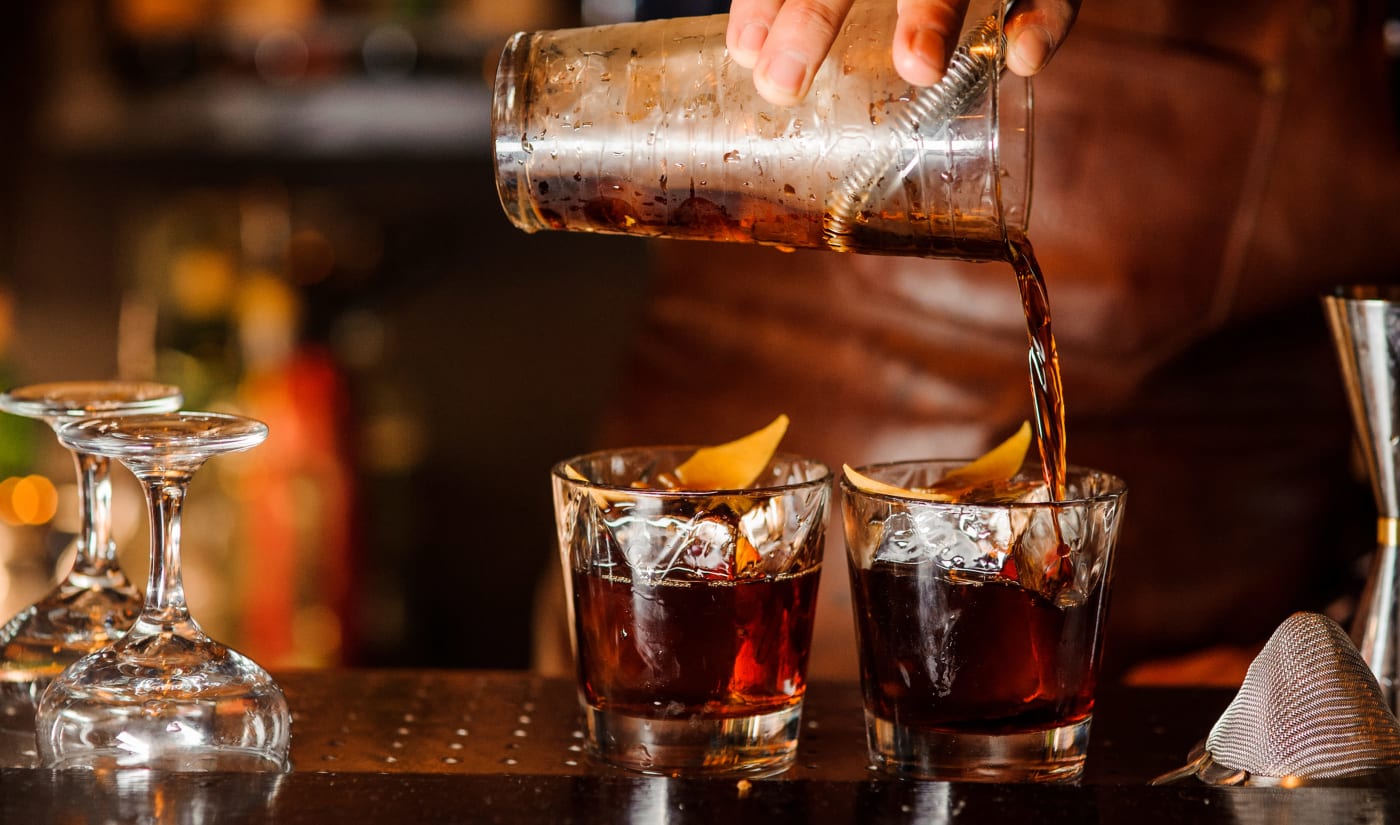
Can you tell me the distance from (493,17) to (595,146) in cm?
168

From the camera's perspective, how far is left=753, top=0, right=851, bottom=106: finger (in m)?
0.74

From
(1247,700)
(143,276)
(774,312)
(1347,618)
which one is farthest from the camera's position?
(143,276)

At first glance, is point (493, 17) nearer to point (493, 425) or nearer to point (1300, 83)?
point (493, 425)

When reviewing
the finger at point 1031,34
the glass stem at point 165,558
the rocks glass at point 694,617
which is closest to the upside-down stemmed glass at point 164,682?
the glass stem at point 165,558

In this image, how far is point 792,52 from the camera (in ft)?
2.43

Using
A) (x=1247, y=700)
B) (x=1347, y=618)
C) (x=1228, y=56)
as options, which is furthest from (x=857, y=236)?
(x=1228, y=56)

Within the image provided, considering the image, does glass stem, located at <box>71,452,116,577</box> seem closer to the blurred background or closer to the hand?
the hand

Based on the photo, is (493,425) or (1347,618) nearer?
(1347,618)

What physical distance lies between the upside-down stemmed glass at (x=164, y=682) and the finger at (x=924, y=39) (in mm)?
340

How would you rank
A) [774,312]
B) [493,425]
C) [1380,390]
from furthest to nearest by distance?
[493,425] < [774,312] < [1380,390]

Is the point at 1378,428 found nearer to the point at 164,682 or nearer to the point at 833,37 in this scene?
the point at 833,37

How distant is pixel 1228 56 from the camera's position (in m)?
1.49

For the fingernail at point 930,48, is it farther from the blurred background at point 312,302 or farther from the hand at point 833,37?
the blurred background at point 312,302

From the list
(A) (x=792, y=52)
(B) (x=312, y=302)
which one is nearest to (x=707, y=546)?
(A) (x=792, y=52)
